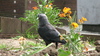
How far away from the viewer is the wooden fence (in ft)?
19.2

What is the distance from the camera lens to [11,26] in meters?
6.04

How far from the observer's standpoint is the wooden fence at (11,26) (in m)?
5.85

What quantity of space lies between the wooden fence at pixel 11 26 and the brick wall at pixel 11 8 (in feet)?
2.17

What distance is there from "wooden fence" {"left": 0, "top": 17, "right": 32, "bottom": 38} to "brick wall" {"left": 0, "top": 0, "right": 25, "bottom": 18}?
0.66 meters

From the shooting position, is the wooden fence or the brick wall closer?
the wooden fence

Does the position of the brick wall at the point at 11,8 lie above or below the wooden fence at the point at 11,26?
above

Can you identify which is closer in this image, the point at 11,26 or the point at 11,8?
the point at 11,26

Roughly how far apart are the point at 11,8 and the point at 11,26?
0.96m

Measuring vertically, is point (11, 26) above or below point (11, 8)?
below

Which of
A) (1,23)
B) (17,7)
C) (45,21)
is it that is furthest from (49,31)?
(17,7)

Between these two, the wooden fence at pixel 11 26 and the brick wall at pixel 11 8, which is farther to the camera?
the brick wall at pixel 11 8

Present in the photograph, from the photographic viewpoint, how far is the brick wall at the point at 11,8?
6711 mm

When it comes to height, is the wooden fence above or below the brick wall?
below

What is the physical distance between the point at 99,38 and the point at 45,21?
80.1 inches
